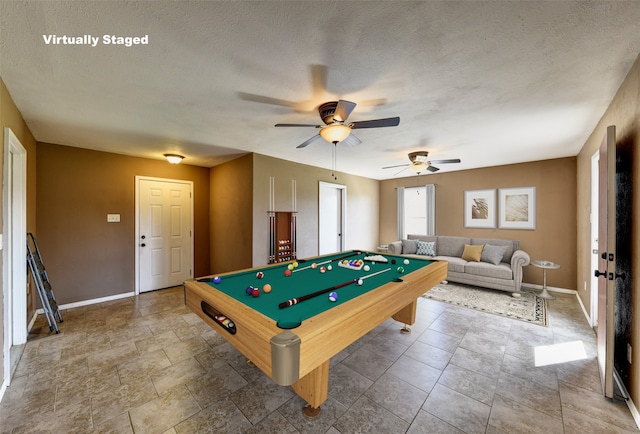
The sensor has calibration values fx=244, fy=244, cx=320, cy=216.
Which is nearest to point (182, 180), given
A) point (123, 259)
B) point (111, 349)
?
point (123, 259)

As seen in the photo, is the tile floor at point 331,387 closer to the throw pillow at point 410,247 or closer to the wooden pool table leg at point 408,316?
the wooden pool table leg at point 408,316

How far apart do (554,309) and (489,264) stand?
1.10m

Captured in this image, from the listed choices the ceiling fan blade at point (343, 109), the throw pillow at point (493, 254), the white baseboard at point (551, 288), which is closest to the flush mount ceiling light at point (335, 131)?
the ceiling fan blade at point (343, 109)

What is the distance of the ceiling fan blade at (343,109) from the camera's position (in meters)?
1.92

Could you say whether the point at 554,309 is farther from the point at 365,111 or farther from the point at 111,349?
the point at 111,349

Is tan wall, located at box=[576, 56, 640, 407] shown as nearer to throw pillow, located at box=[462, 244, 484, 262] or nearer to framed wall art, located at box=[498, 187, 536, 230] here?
framed wall art, located at box=[498, 187, 536, 230]

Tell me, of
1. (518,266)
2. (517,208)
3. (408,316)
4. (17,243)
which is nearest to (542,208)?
(517,208)

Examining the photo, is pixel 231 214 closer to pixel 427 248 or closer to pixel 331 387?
pixel 331 387

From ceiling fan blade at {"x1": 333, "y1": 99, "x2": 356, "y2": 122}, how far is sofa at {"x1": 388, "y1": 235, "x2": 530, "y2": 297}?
3383 mm

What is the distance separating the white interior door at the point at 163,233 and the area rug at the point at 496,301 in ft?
15.3

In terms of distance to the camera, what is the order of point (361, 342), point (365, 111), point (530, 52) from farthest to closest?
1. point (361, 342)
2. point (365, 111)
3. point (530, 52)

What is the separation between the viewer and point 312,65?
1.73 metres

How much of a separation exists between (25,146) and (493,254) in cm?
706

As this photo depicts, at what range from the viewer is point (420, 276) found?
229 cm
